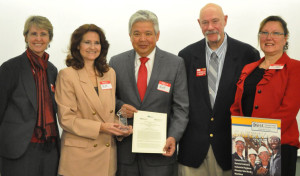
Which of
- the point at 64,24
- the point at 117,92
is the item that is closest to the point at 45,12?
the point at 64,24

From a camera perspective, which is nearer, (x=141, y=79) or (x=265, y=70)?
(x=265, y=70)

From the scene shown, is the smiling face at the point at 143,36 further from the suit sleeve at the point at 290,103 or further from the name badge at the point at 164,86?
the suit sleeve at the point at 290,103

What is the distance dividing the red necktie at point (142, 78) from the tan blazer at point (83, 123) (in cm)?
30

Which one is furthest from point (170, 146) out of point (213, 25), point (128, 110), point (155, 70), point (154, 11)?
point (154, 11)

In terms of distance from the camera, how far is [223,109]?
271 centimetres

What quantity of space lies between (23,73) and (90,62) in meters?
0.61

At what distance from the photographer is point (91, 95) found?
2.53 metres

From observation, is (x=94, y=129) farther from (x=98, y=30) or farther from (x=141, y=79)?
(x=98, y=30)

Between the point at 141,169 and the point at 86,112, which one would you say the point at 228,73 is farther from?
the point at 86,112

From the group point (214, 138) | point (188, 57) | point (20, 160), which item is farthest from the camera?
point (188, 57)

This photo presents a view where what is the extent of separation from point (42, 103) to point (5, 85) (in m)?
0.34

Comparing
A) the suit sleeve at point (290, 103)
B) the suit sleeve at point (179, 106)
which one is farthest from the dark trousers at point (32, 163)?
the suit sleeve at point (290, 103)

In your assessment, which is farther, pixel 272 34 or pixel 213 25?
pixel 213 25

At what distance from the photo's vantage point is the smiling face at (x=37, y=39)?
266 cm
